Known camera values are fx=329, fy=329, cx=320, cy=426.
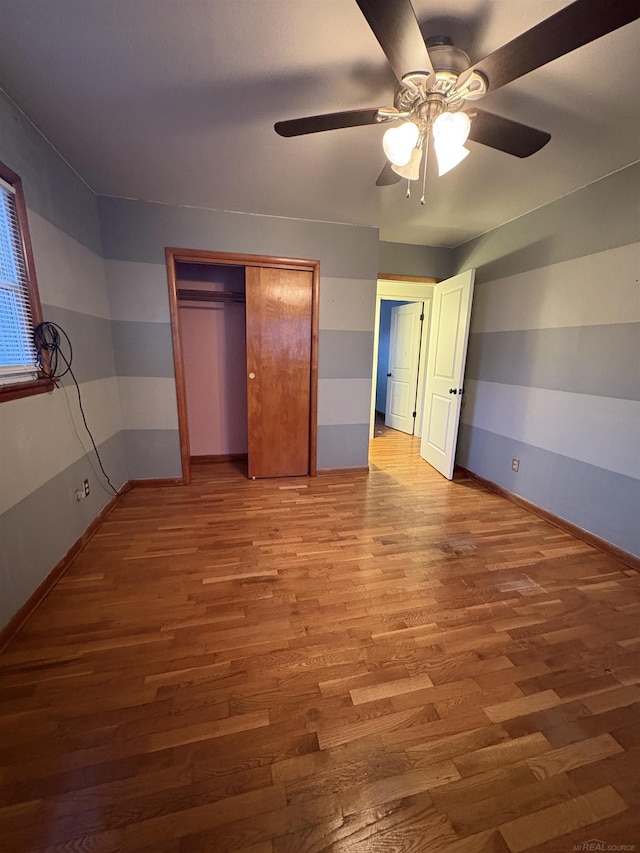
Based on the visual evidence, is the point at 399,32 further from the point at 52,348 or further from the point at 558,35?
the point at 52,348

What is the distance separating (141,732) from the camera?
3.79 feet

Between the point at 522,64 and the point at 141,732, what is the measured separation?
258 cm

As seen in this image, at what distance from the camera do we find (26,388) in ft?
5.54

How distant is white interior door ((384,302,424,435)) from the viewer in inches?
207

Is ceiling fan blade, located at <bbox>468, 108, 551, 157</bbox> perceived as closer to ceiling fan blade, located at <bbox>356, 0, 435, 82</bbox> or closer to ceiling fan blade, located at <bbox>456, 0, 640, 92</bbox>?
ceiling fan blade, located at <bbox>456, 0, 640, 92</bbox>

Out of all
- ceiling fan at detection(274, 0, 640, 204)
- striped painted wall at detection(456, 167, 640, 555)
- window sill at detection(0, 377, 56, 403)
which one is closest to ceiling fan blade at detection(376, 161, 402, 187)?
ceiling fan at detection(274, 0, 640, 204)

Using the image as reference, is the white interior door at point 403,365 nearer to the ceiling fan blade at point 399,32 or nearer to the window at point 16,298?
the ceiling fan blade at point 399,32

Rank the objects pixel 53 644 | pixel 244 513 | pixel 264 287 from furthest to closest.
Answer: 1. pixel 264 287
2. pixel 244 513
3. pixel 53 644

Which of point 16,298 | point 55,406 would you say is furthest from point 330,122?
point 55,406

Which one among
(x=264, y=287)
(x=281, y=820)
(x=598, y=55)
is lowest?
(x=281, y=820)

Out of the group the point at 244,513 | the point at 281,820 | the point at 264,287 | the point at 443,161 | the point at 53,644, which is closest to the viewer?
the point at 281,820

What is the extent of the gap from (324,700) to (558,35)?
230 centimetres

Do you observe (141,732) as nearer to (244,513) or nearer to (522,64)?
(244,513)

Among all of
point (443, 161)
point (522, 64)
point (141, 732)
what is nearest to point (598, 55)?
point (522, 64)
